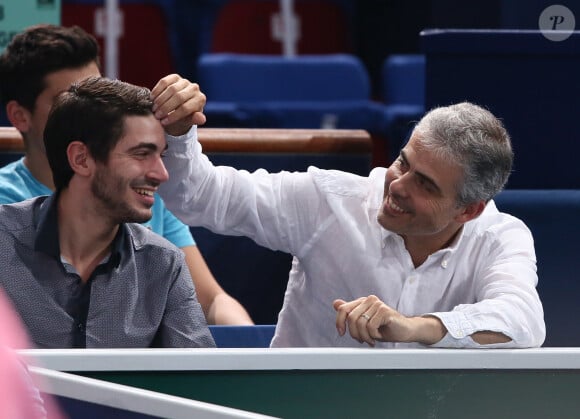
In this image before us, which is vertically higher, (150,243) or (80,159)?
(80,159)

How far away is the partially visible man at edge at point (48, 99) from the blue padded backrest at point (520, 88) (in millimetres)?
653

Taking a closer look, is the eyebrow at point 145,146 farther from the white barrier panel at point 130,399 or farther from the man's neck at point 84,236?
the white barrier panel at point 130,399

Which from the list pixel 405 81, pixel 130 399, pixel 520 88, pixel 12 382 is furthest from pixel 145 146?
pixel 405 81

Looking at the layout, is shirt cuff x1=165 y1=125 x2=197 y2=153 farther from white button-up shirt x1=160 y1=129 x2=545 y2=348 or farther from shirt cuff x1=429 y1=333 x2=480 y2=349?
shirt cuff x1=429 y1=333 x2=480 y2=349

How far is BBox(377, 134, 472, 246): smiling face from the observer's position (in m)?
1.93

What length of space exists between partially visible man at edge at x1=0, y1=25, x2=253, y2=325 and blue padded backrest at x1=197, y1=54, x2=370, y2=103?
2.40 meters

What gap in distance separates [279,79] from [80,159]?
3.24 m

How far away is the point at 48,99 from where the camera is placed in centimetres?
239

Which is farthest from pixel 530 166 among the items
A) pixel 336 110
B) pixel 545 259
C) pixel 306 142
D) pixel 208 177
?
pixel 336 110

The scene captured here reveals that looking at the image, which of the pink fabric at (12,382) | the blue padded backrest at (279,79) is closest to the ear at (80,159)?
the pink fabric at (12,382)

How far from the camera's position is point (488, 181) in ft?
6.35

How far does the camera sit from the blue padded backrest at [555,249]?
2.39m

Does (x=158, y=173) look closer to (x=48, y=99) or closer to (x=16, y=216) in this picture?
(x=16, y=216)

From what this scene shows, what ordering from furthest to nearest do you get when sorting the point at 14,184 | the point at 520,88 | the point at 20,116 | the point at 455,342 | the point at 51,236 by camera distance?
the point at 520,88 → the point at 20,116 → the point at 14,184 → the point at 51,236 → the point at 455,342
